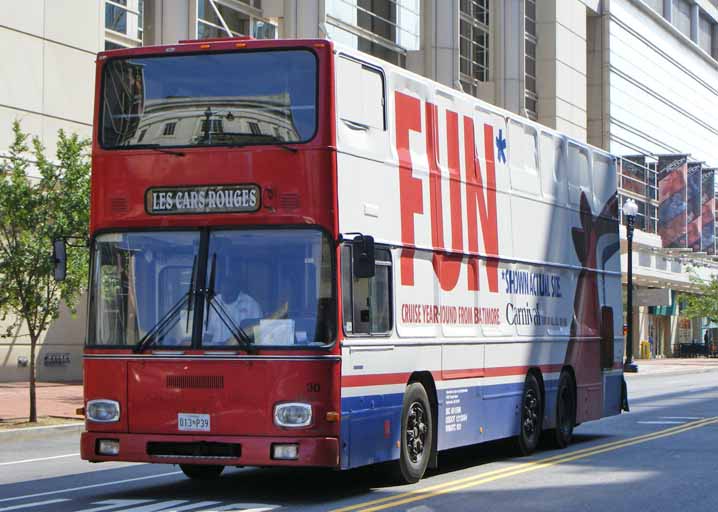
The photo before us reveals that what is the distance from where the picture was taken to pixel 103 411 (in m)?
12.8

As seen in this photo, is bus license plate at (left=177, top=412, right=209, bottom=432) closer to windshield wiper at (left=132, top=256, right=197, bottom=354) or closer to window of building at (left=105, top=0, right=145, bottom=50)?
windshield wiper at (left=132, top=256, right=197, bottom=354)

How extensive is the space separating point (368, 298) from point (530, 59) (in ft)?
172

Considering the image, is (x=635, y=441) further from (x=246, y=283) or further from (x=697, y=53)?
(x=697, y=53)

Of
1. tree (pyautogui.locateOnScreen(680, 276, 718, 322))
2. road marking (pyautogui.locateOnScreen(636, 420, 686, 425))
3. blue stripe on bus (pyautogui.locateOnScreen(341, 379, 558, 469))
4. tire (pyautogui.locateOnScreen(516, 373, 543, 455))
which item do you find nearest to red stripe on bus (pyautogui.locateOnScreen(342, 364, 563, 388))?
blue stripe on bus (pyautogui.locateOnScreen(341, 379, 558, 469))

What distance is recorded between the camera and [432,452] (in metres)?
14.6

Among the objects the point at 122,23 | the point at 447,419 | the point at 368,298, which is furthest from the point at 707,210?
the point at 368,298

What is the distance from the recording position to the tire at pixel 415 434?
45.4ft

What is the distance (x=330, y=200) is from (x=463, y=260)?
3.45 m

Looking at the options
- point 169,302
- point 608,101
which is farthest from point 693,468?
point 608,101

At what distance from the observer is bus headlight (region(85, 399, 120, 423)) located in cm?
1278

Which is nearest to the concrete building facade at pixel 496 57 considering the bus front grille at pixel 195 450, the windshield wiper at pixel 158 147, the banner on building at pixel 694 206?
the banner on building at pixel 694 206

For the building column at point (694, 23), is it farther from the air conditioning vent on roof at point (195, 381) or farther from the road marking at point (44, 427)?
the air conditioning vent on roof at point (195, 381)

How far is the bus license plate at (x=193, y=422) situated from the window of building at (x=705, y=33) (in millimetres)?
86281

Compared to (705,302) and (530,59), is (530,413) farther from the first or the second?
(705,302)
